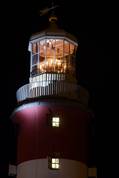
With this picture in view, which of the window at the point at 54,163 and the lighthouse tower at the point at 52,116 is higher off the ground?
the lighthouse tower at the point at 52,116

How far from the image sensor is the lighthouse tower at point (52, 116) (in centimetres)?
2430

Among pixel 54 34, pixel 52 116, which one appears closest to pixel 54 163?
pixel 52 116

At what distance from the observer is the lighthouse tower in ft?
79.7

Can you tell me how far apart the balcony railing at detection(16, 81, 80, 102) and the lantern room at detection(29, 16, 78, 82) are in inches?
11.7

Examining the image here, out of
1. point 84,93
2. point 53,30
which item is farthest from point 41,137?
point 53,30

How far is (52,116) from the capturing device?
81.9ft

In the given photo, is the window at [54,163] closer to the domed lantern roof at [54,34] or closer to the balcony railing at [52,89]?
the balcony railing at [52,89]

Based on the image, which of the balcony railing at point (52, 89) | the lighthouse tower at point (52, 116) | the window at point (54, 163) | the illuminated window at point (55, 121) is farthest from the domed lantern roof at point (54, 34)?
the window at point (54, 163)

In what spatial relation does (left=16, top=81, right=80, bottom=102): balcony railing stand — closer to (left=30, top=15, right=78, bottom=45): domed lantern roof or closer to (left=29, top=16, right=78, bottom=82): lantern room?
(left=29, top=16, right=78, bottom=82): lantern room

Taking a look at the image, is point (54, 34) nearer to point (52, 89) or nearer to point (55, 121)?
point (52, 89)

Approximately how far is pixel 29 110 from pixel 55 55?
2.36 metres

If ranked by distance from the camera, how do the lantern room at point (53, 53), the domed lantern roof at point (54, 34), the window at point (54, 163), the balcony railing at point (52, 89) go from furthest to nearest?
1. the domed lantern roof at point (54, 34)
2. the lantern room at point (53, 53)
3. the balcony railing at point (52, 89)
4. the window at point (54, 163)

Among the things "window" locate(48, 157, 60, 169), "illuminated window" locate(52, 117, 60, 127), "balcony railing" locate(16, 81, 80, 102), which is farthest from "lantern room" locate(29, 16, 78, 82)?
"window" locate(48, 157, 60, 169)

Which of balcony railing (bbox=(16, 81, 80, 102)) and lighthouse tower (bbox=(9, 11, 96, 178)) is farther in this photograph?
balcony railing (bbox=(16, 81, 80, 102))
